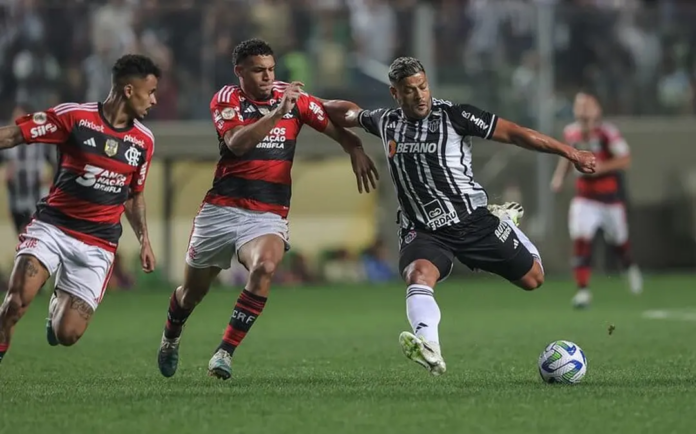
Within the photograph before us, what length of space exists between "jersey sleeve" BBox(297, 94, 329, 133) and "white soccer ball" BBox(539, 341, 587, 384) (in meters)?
2.33

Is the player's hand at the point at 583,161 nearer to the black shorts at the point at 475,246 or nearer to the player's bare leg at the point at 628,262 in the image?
the black shorts at the point at 475,246

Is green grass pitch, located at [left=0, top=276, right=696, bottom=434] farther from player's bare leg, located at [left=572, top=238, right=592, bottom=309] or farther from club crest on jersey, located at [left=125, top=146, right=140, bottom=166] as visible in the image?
club crest on jersey, located at [left=125, top=146, right=140, bottom=166]

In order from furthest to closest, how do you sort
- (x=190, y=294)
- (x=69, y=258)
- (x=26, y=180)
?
(x=26, y=180)
(x=190, y=294)
(x=69, y=258)

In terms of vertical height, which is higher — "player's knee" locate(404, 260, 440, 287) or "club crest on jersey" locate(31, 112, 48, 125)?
"club crest on jersey" locate(31, 112, 48, 125)

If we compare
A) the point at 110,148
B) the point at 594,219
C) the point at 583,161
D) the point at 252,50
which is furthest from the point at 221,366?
the point at 594,219

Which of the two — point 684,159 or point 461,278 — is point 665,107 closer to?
point 684,159

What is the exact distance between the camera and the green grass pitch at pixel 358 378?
6.71 meters

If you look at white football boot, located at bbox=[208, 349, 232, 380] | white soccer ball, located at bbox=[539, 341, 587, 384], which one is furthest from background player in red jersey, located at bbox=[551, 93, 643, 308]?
white football boot, located at bbox=[208, 349, 232, 380]

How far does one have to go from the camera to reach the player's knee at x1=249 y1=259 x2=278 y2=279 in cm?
875

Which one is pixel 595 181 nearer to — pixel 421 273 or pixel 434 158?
pixel 434 158

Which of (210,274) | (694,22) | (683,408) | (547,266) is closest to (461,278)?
(547,266)

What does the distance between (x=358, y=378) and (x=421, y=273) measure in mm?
836

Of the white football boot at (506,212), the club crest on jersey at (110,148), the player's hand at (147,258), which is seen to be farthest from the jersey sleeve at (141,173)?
the white football boot at (506,212)

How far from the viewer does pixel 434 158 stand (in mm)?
8898
